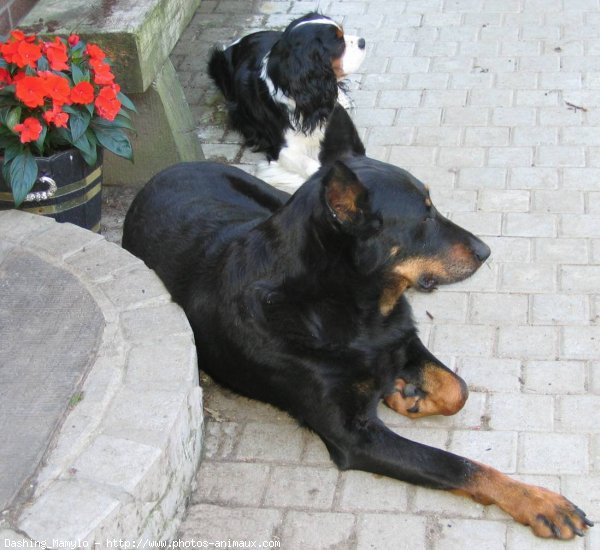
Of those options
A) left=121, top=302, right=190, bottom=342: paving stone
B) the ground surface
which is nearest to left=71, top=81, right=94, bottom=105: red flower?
the ground surface

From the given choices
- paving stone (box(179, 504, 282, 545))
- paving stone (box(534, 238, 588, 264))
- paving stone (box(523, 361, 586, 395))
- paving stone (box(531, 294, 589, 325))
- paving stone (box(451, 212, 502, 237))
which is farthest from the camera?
paving stone (box(451, 212, 502, 237))

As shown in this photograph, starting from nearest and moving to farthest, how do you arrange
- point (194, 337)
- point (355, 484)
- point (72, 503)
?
point (72, 503) < point (355, 484) < point (194, 337)

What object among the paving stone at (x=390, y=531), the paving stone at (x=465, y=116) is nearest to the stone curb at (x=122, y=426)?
the paving stone at (x=390, y=531)

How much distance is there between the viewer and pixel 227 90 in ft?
21.3

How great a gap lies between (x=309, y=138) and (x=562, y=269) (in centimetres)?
191

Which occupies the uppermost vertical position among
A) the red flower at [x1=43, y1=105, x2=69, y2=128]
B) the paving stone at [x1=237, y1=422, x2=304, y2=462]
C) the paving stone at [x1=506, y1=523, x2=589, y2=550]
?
the red flower at [x1=43, y1=105, x2=69, y2=128]

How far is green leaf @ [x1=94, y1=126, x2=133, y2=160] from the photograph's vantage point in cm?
480

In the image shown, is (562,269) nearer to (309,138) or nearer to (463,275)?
(463,275)

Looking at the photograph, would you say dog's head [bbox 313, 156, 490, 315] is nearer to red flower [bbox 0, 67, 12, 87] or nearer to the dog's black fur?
red flower [bbox 0, 67, 12, 87]

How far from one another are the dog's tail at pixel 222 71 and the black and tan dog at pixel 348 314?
2.52 metres

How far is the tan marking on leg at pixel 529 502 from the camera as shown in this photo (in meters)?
3.43

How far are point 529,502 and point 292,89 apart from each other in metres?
3.14

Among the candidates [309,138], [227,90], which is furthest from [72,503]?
[227,90]

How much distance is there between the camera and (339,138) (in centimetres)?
388
